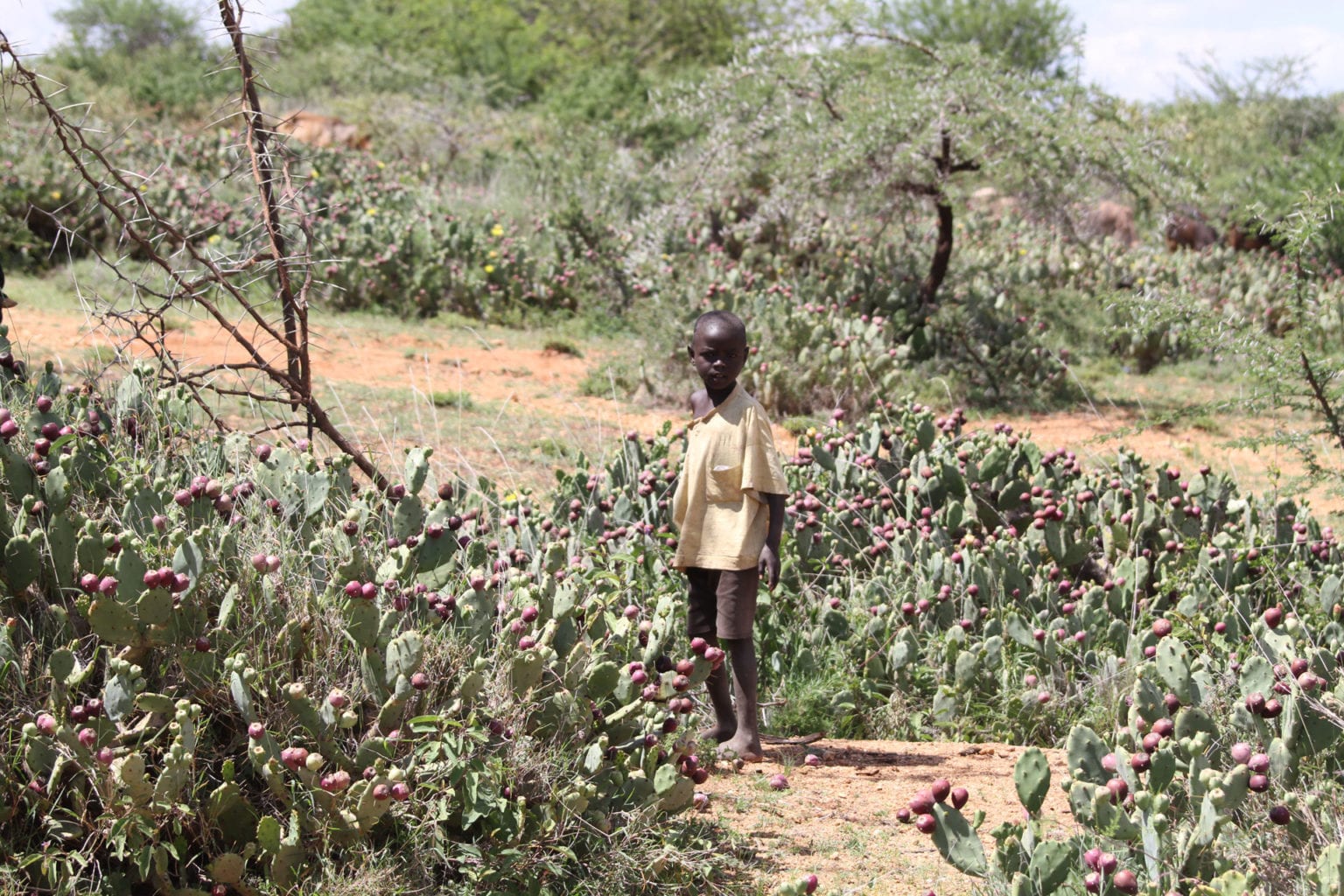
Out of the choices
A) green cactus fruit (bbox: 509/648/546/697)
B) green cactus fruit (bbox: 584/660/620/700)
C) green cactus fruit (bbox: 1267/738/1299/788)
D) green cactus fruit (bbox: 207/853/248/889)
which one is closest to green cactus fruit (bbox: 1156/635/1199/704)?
green cactus fruit (bbox: 1267/738/1299/788)

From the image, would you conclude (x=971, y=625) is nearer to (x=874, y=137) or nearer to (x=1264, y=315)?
(x=874, y=137)

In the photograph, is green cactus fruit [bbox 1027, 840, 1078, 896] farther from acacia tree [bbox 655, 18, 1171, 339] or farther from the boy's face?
acacia tree [bbox 655, 18, 1171, 339]

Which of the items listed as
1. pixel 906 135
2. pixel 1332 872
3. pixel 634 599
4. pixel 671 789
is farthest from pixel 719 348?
pixel 906 135

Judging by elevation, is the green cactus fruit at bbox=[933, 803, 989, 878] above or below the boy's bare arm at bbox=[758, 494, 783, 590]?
below

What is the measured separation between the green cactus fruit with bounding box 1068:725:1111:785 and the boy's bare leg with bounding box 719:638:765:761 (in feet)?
3.64

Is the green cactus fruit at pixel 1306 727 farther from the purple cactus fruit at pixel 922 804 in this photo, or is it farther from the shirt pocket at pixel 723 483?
the shirt pocket at pixel 723 483

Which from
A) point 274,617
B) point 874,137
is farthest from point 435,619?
point 874,137

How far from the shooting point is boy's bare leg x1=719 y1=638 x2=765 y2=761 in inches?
→ 153

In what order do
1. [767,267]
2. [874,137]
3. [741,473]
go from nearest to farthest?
1. [741,473]
2. [874,137]
3. [767,267]

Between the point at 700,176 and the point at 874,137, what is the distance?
2.53 m

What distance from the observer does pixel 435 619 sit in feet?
11.1

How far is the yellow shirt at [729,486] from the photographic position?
3814 millimetres

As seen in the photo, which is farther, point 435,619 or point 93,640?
point 435,619

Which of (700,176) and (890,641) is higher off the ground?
(700,176)
